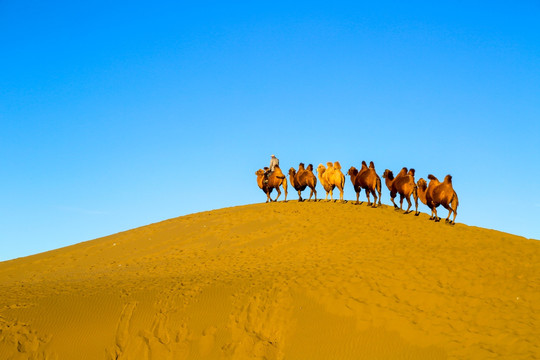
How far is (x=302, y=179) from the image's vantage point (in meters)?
27.0

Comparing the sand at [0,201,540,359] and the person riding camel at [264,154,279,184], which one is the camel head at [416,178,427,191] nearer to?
the sand at [0,201,540,359]

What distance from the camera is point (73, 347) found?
13859 millimetres

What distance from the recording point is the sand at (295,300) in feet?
44.7

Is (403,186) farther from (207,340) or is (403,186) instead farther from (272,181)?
(207,340)

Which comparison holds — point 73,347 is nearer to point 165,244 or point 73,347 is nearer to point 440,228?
point 165,244

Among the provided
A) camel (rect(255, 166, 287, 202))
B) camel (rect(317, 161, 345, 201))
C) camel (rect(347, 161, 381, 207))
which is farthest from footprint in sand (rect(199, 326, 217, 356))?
camel (rect(255, 166, 287, 202))

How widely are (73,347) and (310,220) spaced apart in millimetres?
12107

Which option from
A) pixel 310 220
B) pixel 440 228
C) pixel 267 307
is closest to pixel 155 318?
pixel 267 307

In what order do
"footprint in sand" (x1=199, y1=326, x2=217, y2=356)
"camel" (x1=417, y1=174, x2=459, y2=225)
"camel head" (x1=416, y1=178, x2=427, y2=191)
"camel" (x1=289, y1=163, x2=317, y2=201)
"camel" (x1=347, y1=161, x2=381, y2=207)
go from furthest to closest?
"camel" (x1=289, y1=163, x2=317, y2=201) < "camel" (x1=347, y1=161, x2=381, y2=207) < "camel head" (x1=416, y1=178, x2=427, y2=191) < "camel" (x1=417, y1=174, x2=459, y2=225) < "footprint in sand" (x1=199, y1=326, x2=217, y2=356)

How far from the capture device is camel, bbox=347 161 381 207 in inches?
966

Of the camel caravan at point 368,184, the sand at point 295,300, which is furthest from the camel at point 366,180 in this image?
the sand at point 295,300

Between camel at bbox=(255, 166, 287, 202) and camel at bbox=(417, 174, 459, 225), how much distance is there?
7.43 m

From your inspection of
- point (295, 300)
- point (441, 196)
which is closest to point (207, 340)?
point (295, 300)

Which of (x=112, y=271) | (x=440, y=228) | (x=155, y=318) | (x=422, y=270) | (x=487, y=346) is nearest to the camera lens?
(x=487, y=346)
